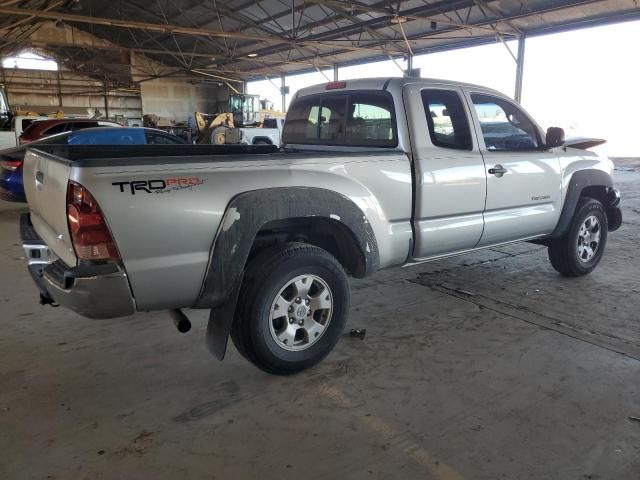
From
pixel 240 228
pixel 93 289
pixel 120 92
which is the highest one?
pixel 120 92

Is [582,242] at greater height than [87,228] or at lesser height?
lesser

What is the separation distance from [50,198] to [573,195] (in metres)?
4.47

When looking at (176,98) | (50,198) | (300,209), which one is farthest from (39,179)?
(176,98)

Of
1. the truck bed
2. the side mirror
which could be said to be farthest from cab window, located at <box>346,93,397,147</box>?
the side mirror

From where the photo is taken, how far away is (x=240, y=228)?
2.77 m

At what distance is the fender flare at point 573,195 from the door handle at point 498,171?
3.56ft

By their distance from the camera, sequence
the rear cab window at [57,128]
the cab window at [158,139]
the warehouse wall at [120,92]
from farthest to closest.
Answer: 1. the warehouse wall at [120,92]
2. the rear cab window at [57,128]
3. the cab window at [158,139]

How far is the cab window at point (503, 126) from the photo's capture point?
4.20m

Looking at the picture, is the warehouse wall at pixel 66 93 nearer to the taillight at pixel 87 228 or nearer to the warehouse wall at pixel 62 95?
the warehouse wall at pixel 62 95

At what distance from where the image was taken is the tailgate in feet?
8.36

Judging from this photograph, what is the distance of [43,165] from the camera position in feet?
9.56

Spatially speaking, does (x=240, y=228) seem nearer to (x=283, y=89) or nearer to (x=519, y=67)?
(x=519, y=67)

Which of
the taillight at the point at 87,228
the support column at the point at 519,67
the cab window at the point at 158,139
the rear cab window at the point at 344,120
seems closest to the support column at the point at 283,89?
the support column at the point at 519,67

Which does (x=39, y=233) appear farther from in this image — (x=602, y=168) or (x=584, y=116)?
(x=584, y=116)
